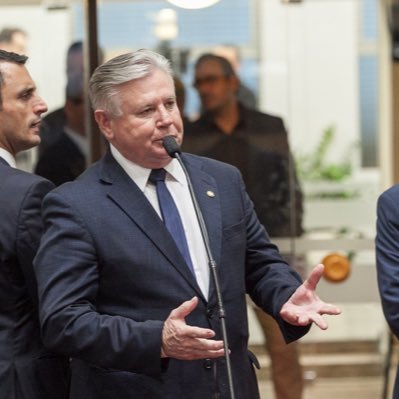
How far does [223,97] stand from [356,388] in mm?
1650

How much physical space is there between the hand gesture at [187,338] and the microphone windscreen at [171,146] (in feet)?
1.27

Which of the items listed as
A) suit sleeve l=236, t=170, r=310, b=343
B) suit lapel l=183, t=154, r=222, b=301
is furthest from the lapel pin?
suit sleeve l=236, t=170, r=310, b=343

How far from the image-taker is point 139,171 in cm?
296

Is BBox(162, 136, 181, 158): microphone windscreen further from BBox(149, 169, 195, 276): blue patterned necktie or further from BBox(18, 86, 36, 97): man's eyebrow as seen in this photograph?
BBox(18, 86, 36, 97): man's eyebrow

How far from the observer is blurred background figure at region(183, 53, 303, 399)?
4691 millimetres

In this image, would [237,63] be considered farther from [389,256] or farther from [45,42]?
[389,256]

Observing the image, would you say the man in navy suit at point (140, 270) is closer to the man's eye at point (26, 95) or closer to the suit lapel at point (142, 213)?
the suit lapel at point (142, 213)

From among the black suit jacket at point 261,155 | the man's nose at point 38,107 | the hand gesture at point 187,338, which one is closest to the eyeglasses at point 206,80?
the black suit jacket at point 261,155

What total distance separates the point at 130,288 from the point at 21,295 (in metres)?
0.36

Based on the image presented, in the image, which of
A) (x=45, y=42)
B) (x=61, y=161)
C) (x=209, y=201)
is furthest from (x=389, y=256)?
(x=45, y=42)

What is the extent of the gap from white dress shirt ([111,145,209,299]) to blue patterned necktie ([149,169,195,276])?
0.4 inches

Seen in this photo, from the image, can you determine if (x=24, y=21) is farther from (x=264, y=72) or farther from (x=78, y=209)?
(x=78, y=209)

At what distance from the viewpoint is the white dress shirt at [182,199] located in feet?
Answer: 9.50

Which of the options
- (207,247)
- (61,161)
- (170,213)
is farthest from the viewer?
(61,161)
